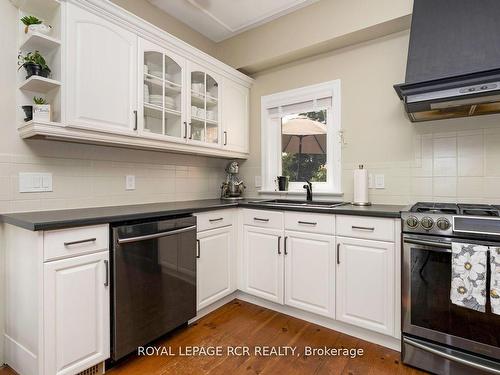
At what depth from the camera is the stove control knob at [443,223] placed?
155 centimetres

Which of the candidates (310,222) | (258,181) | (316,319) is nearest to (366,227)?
(310,222)

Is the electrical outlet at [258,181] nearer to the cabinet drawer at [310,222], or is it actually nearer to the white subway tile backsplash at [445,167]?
the cabinet drawer at [310,222]

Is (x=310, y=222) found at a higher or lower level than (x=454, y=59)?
lower

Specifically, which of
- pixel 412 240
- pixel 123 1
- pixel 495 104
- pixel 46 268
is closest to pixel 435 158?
pixel 495 104

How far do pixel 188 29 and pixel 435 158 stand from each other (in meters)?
2.64

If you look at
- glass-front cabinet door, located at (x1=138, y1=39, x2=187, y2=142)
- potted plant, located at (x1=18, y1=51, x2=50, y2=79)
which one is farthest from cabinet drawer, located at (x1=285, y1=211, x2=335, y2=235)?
potted plant, located at (x1=18, y1=51, x2=50, y2=79)

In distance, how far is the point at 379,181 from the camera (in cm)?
238

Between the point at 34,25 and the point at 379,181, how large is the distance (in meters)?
2.66

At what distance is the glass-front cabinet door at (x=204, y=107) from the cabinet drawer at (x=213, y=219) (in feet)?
2.25

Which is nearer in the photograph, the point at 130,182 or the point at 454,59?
the point at 454,59

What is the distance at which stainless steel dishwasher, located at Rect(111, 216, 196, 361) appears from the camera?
5.33 ft

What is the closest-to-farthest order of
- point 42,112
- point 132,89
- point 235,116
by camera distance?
point 42,112 → point 132,89 → point 235,116

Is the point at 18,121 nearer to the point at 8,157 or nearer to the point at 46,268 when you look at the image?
the point at 8,157

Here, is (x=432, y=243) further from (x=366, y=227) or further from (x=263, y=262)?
(x=263, y=262)
